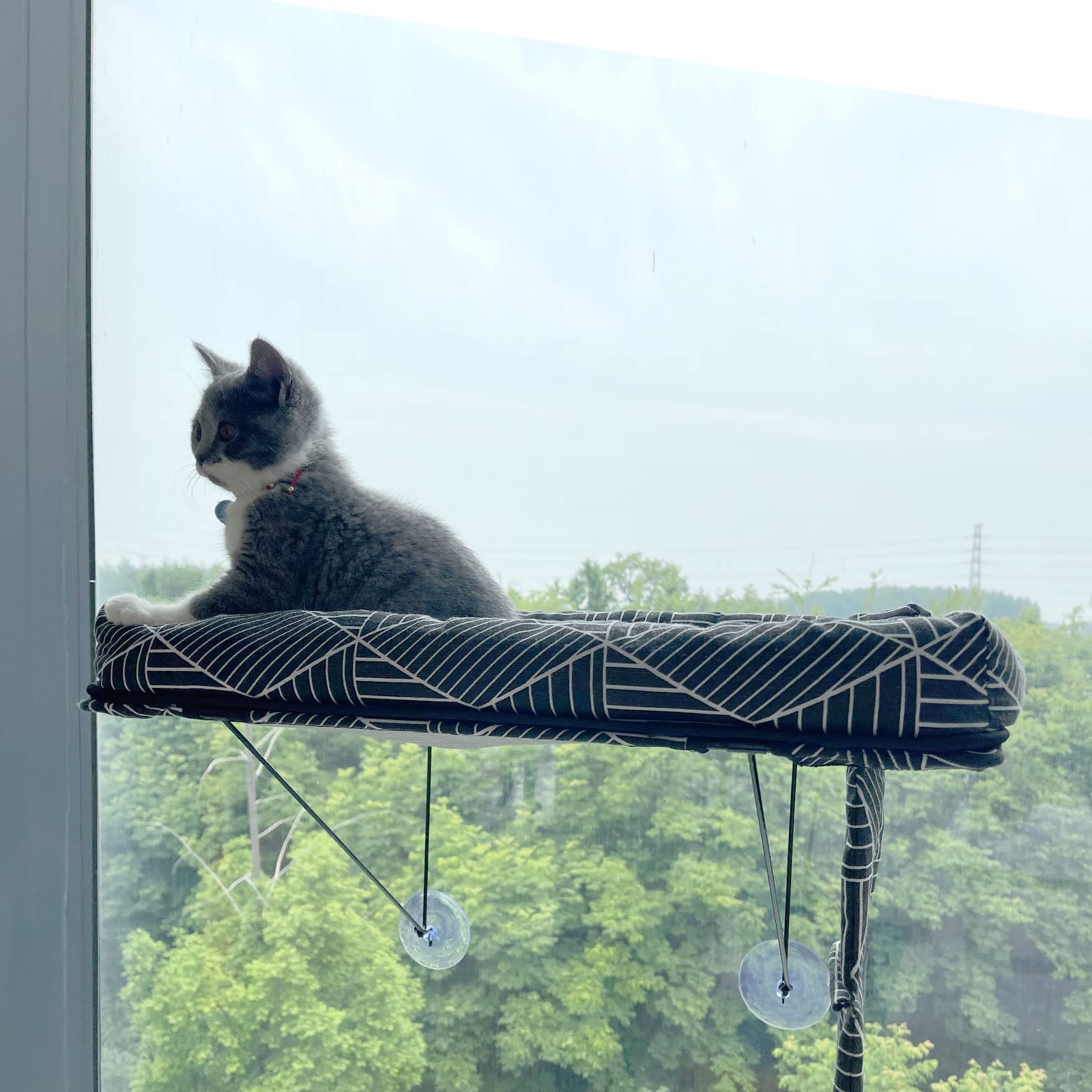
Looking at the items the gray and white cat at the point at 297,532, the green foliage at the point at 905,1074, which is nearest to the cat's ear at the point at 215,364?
the gray and white cat at the point at 297,532

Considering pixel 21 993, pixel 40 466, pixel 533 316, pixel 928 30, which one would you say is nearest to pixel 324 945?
pixel 21 993

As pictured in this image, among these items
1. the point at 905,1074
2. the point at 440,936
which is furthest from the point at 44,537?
the point at 905,1074

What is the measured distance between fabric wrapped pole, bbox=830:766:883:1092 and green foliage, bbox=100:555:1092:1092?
74cm

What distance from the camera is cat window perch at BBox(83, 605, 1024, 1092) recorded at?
508mm

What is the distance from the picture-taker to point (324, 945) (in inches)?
61.4

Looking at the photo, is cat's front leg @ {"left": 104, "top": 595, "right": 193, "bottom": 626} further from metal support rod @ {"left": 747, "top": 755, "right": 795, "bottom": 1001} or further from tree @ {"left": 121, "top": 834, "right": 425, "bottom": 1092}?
tree @ {"left": 121, "top": 834, "right": 425, "bottom": 1092}

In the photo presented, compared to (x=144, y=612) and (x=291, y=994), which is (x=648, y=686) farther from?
(x=291, y=994)

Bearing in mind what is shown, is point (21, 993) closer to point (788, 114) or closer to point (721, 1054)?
point (721, 1054)

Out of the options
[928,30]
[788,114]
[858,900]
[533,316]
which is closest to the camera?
[858,900]

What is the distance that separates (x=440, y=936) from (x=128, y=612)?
0.60 metres

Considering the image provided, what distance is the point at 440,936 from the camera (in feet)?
3.62

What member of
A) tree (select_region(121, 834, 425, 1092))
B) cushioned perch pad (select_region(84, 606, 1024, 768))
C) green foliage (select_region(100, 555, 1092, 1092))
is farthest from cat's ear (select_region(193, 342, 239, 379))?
tree (select_region(121, 834, 425, 1092))

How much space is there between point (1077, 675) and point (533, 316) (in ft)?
3.33

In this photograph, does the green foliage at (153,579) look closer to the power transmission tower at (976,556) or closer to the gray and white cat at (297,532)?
the gray and white cat at (297,532)
